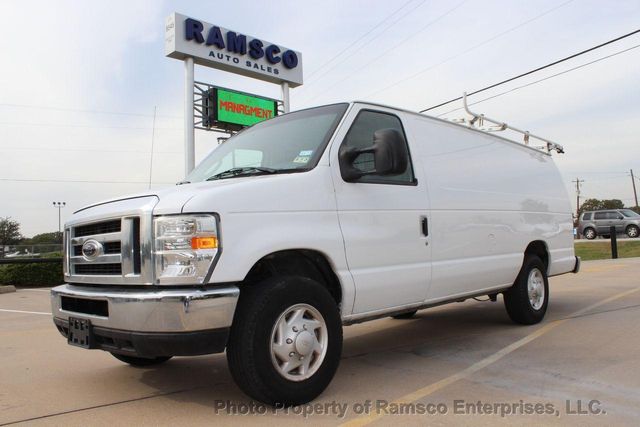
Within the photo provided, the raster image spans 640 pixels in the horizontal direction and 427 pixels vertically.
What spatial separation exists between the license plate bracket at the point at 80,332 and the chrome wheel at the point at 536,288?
4893mm

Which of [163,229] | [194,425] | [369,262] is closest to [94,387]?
[194,425]

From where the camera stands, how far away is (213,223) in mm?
3219

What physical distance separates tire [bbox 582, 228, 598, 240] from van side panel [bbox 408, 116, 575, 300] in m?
28.5

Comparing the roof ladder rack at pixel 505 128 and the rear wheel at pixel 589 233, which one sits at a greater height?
the roof ladder rack at pixel 505 128

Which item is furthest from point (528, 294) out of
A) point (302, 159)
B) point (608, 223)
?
point (608, 223)

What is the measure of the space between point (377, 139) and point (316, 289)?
3.88 feet

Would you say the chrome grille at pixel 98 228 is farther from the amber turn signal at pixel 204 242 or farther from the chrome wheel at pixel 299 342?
the chrome wheel at pixel 299 342

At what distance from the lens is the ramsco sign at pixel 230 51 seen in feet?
56.0

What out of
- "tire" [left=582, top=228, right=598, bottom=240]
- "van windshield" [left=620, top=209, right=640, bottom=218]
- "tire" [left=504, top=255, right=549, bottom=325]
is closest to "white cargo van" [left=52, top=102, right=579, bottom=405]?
"tire" [left=504, top=255, right=549, bottom=325]

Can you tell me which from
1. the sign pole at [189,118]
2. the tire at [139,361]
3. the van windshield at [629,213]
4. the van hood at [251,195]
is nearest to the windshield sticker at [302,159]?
the van hood at [251,195]

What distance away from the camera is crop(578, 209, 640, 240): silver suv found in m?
30.8

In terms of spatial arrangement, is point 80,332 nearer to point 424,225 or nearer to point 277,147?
point 277,147

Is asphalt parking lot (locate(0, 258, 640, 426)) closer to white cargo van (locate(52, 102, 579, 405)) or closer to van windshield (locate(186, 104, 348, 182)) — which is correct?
white cargo van (locate(52, 102, 579, 405))

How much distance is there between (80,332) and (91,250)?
0.56m
